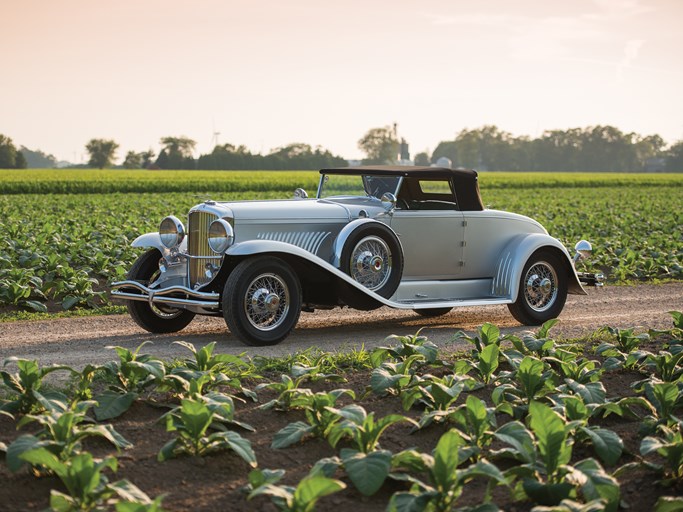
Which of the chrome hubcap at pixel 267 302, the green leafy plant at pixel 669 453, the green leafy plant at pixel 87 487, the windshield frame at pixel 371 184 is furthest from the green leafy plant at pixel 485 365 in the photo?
the windshield frame at pixel 371 184

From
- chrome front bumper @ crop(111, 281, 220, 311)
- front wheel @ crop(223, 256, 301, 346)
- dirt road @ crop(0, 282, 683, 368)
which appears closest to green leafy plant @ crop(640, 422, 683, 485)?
dirt road @ crop(0, 282, 683, 368)

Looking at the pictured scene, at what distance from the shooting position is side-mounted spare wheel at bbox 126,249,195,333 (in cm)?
976

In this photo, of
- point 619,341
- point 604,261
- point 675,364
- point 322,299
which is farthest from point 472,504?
point 604,261

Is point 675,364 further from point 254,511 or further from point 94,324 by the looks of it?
point 94,324

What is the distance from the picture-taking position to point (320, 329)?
10297 mm

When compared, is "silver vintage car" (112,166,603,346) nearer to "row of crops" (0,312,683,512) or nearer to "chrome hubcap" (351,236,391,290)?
"chrome hubcap" (351,236,391,290)

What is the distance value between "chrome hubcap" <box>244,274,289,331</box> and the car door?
1618mm

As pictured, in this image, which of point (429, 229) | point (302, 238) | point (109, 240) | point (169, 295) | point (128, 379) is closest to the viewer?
point (128, 379)

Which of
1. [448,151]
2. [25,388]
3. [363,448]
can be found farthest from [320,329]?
[448,151]

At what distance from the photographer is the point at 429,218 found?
10227mm

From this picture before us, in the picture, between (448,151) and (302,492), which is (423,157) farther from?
(302,492)

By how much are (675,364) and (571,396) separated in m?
1.81

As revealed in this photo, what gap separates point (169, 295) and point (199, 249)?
60cm

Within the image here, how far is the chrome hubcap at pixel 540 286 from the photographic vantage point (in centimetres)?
1078
